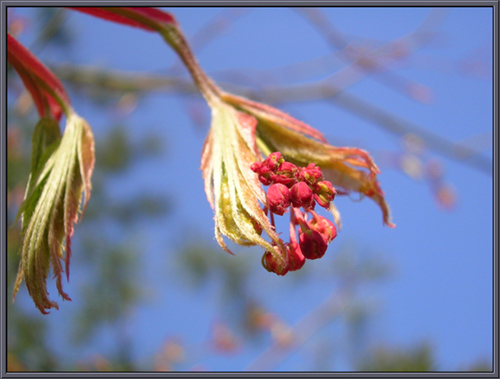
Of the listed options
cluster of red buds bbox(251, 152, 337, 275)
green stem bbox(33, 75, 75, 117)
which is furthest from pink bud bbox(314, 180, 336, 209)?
green stem bbox(33, 75, 75, 117)

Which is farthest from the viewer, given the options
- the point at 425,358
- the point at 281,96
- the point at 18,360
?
the point at 281,96

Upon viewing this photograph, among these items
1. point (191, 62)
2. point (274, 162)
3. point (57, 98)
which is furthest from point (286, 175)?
point (57, 98)

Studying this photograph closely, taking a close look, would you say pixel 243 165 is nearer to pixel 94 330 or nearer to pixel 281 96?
pixel 281 96

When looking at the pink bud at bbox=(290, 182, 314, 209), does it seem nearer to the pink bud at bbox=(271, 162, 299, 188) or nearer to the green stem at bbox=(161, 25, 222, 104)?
the pink bud at bbox=(271, 162, 299, 188)

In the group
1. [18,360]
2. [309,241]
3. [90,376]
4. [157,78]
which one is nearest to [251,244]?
[309,241]

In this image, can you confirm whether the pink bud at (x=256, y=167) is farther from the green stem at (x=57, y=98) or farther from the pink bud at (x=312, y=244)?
the green stem at (x=57, y=98)
